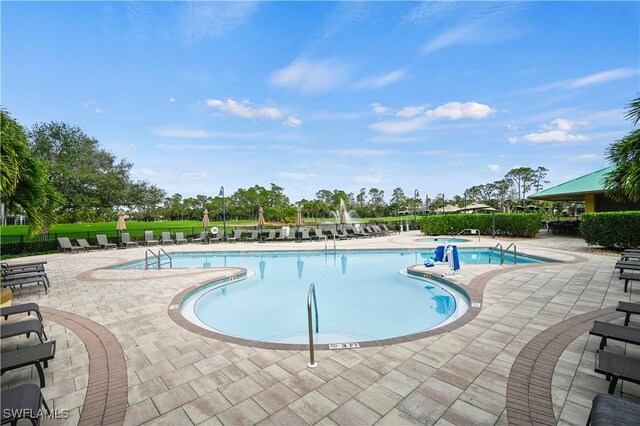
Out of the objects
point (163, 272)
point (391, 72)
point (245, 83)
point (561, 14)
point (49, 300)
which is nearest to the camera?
point (49, 300)

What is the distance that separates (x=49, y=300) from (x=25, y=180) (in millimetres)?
2659

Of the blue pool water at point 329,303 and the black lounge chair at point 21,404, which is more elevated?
the black lounge chair at point 21,404

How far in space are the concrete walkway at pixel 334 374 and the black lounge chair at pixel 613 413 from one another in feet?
1.59

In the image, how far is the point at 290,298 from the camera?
7.74 m

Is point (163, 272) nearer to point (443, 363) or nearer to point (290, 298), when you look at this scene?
point (290, 298)

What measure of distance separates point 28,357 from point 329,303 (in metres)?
5.51

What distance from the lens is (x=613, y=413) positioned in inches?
72.3

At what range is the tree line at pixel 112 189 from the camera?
5230mm

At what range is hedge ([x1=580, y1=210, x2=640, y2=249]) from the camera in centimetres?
1133

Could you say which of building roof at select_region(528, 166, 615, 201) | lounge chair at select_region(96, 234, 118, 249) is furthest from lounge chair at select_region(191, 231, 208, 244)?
building roof at select_region(528, 166, 615, 201)

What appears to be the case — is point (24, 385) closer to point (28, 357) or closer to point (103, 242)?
point (28, 357)

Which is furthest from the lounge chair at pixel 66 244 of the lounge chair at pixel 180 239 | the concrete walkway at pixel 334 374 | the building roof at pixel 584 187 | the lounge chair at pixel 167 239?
the building roof at pixel 584 187

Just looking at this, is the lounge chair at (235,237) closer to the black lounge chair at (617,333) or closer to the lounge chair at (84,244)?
the lounge chair at (84,244)

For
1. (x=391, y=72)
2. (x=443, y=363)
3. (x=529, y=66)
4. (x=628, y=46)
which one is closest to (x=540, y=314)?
(x=443, y=363)
